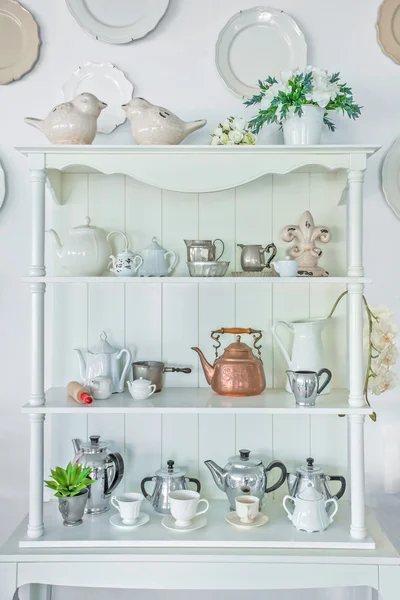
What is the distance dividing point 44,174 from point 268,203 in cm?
72

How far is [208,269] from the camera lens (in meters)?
1.68

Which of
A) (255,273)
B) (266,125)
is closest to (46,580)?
(255,273)

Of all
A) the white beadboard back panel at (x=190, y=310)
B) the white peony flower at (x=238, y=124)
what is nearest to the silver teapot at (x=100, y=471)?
the white beadboard back panel at (x=190, y=310)

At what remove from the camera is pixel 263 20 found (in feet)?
6.34

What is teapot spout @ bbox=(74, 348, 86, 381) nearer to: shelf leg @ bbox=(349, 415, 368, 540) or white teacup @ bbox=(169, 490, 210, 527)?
white teacup @ bbox=(169, 490, 210, 527)

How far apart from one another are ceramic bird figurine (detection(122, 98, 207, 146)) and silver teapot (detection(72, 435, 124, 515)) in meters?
0.92

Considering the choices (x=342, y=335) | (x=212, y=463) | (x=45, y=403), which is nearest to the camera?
(x=45, y=403)

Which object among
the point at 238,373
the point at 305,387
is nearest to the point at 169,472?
the point at 238,373

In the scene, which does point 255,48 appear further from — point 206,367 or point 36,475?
point 36,475

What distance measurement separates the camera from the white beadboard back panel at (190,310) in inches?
74.7

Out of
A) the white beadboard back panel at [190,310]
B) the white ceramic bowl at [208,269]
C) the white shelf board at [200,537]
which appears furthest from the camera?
the white beadboard back panel at [190,310]

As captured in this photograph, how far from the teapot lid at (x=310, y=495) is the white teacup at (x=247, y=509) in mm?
128

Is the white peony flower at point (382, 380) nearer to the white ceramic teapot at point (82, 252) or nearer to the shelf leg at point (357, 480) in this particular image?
the shelf leg at point (357, 480)

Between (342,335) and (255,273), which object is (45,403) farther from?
(342,335)
